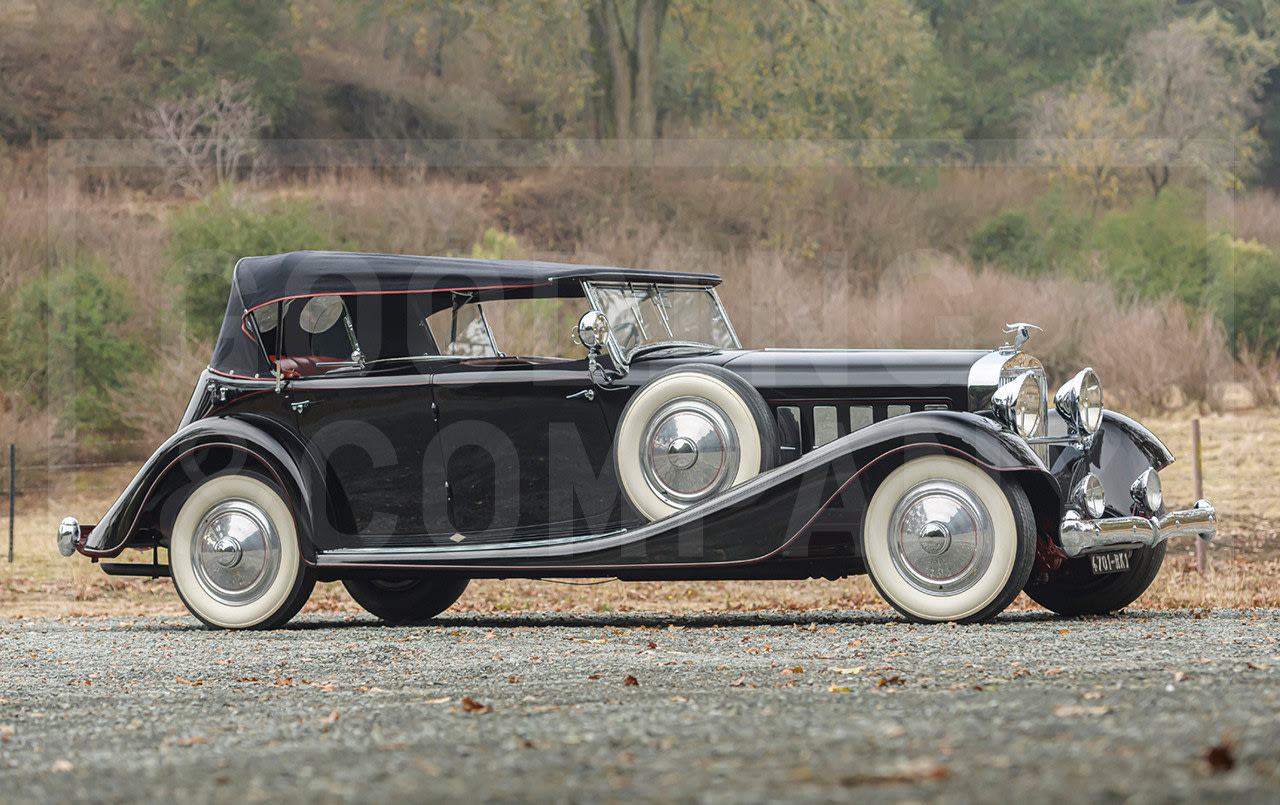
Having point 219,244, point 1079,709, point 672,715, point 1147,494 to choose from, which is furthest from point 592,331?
point 219,244

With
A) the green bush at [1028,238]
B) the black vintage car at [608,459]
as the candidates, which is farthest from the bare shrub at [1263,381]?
the black vintage car at [608,459]

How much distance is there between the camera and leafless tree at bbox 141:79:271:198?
30531 millimetres

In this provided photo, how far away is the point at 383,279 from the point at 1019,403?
12.6ft

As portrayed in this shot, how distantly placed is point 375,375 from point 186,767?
4.79 metres

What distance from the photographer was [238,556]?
27.9ft

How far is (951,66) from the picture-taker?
1518 inches

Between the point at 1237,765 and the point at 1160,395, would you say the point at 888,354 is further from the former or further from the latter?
the point at 1160,395

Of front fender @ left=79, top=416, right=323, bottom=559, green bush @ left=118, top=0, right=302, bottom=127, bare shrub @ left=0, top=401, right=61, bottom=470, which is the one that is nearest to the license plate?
front fender @ left=79, top=416, right=323, bottom=559

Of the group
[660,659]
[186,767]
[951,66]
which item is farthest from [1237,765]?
[951,66]

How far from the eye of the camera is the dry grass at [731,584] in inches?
418

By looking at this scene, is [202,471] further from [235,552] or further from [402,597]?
[402,597]

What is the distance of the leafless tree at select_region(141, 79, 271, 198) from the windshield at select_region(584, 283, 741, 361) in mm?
22702

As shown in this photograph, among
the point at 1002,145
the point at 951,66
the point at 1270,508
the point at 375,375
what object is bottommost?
the point at 1270,508

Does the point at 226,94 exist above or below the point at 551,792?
above
